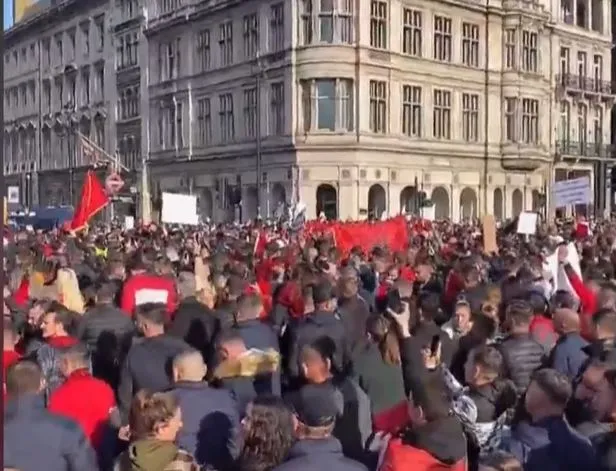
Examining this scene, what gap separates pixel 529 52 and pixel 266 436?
47734mm

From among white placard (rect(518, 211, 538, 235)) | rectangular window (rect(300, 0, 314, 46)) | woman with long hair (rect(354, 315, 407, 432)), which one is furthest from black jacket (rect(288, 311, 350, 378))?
rectangular window (rect(300, 0, 314, 46))

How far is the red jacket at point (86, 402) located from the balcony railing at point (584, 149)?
158 feet

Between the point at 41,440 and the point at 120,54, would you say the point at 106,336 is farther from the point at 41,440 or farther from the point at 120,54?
the point at 120,54

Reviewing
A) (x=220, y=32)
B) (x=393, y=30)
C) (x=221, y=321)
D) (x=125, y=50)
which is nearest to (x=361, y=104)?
(x=393, y=30)

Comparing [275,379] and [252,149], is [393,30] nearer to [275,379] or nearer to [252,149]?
[252,149]

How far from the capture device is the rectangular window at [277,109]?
142 feet

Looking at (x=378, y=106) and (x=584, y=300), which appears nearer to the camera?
(x=584, y=300)

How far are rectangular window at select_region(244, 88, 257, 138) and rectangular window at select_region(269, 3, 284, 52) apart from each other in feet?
6.95

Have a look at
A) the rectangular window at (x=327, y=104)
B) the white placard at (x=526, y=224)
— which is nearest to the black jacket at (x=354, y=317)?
the white placard at (x=526, y=224)

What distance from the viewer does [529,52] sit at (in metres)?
50.8

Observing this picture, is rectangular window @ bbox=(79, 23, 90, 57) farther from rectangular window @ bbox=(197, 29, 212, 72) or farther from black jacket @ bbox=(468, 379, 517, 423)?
black jacket @ bbox=(468, 379, 517, 423)

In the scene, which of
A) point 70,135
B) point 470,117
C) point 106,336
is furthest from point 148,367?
point 70,135

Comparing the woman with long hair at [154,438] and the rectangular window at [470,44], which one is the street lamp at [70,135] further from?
the woman with long hair at [154,438]

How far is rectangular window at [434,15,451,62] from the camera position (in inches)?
1842
